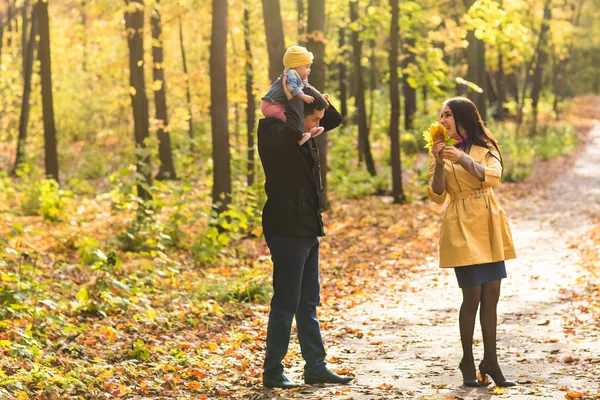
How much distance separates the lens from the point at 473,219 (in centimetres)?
545

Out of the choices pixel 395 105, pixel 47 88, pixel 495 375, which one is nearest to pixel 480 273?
pixel 495 375

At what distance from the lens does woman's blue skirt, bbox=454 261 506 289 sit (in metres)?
5.46

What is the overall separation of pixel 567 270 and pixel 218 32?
6663 millimetres

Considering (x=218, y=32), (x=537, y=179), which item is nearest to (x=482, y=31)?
(x=218, y=32)

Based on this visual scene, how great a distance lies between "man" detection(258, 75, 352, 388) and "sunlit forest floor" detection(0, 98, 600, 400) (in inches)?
18.7

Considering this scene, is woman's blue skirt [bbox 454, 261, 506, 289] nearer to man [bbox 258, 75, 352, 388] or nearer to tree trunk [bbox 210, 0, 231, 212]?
man [bbox 258, 75, 352, 388]

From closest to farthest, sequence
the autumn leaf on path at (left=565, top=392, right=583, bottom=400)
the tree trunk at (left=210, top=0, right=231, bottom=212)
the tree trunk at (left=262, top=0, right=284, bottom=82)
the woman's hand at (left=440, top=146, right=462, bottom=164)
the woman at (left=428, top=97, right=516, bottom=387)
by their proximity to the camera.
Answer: the autumn leaf on path at (left=565, top=392, right=583, bottom=400), the woman's hand at (left=440, top=146, right=462, bottom=164), the woman at (left=428, top=97, right=516, bottom=387), the tree trunk at (left=210, top=0, right=231, bottom=212), the tree trunk at (left=262, top=0, right=284, bottom=82)

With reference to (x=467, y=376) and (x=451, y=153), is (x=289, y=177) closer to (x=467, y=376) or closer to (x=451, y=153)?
(x=451, y=153)

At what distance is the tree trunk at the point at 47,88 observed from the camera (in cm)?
1655

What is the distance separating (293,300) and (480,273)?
4.52ft

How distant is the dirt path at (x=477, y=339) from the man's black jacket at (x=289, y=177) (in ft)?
4.20

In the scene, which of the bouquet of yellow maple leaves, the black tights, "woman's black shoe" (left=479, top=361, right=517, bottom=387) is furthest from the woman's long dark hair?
"woman's black shoe" (left=479, top=361, right=517, bottom=387)

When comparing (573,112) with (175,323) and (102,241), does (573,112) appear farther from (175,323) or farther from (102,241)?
(175,323)

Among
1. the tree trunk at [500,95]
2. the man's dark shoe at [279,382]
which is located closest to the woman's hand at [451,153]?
the man's dark shoe at [279,382]
